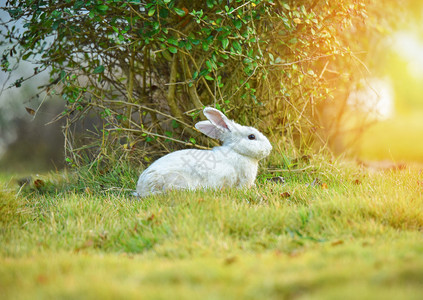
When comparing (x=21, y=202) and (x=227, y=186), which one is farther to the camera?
(x=227, y=186)

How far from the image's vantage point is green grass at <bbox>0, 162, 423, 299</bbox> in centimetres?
188

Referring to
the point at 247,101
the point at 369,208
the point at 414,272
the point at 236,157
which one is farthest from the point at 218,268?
the point at 247,101

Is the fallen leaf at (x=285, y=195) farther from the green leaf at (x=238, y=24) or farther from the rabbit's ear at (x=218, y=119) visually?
the green leaf at (x=238, y=24)

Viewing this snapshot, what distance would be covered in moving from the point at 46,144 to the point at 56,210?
3040 mm

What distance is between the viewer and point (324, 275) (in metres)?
1.95

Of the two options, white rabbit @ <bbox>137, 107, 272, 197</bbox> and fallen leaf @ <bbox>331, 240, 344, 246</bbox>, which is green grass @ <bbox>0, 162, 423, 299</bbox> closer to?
fallen leaf @ <bbox>331, 240, 344, 246</bbox>

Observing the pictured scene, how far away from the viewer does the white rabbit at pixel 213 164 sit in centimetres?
385

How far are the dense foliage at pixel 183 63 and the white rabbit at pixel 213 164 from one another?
0.54 meters

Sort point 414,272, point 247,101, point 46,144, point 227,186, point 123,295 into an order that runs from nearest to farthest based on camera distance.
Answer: point 123,295 < point 414,272 < point 227,186 < point 247,101 < point 46,144

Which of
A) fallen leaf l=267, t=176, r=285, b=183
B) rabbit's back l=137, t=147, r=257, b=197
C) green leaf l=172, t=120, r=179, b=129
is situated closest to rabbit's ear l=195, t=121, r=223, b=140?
rabbit's back l=137, t=147, r=257, b=197

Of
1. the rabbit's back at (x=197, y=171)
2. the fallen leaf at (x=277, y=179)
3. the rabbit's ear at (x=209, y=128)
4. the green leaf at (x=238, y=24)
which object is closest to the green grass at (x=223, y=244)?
the rabbit's back at (x=197, y=171)

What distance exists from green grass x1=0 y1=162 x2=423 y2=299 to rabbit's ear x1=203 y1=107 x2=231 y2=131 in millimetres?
692

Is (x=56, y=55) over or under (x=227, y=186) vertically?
over

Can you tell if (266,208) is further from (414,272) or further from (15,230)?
(15,230)
